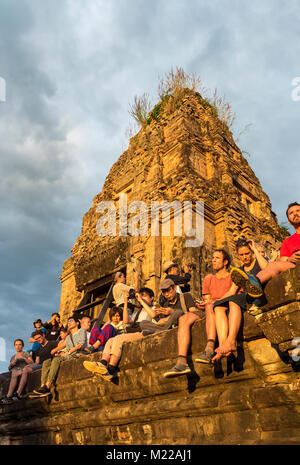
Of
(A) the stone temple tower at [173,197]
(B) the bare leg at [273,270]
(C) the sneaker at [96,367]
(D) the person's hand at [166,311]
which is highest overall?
(A) the stone temple tower at [173,197]

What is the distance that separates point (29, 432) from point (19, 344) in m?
1.95

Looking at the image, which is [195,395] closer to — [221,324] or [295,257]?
[221,324]

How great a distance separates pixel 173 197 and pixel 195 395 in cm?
644

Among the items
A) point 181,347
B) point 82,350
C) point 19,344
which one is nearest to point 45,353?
point 19,344

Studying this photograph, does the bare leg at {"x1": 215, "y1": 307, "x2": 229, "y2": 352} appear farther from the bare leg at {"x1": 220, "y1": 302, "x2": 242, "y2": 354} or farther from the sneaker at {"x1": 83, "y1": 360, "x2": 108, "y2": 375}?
the sneaker at {"x1": 83, "y1": 360, "x2": 108, "y2": 375}

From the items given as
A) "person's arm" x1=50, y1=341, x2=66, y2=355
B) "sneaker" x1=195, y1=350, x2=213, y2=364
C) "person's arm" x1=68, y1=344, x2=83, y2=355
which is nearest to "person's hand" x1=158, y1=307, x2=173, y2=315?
"sneaker" x1=195, y1=350, x2=213, y2=364

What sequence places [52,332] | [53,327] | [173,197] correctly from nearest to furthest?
[52,332], [53,327], [173,197]

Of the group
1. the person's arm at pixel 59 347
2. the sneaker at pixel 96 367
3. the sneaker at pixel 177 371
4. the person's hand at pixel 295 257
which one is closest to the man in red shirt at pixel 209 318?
the sneaker at pixel 177 371

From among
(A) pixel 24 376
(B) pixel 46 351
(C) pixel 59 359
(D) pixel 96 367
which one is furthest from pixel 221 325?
(A) pixel 24 376

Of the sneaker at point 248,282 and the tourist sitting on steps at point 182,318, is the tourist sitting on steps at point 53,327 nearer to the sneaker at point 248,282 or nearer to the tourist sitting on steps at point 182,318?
the tourist sitting on steps at point 182,318

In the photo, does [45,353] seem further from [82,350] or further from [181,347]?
[181,347]

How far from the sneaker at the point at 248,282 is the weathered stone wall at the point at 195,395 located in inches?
5.8

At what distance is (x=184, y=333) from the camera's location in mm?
4539

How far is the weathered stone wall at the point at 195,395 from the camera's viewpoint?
3492 mm
